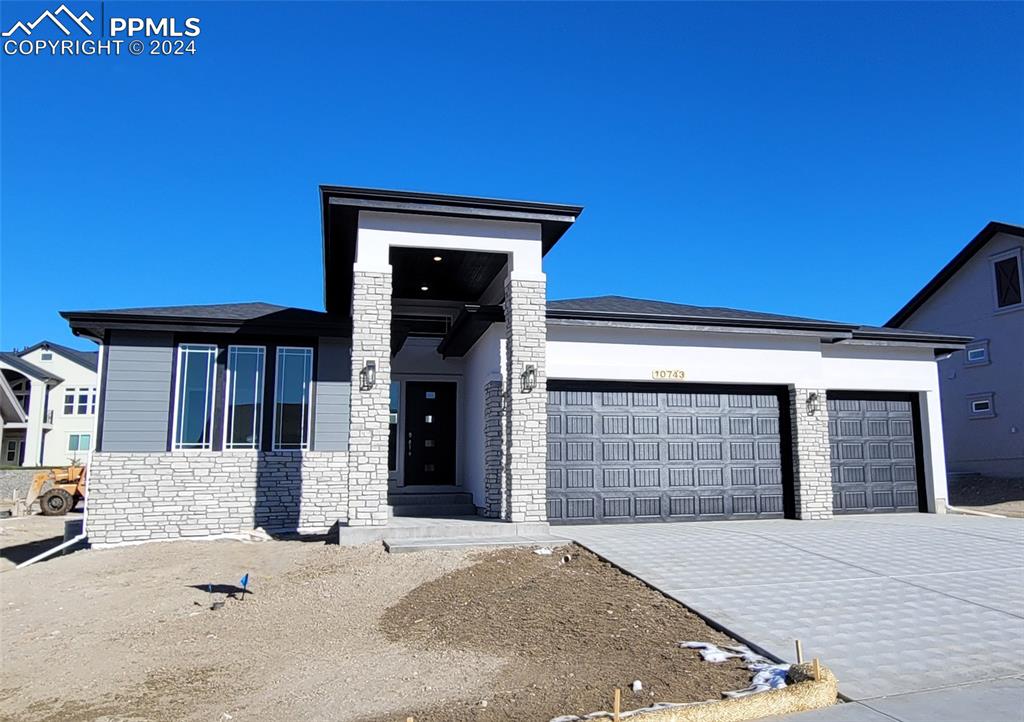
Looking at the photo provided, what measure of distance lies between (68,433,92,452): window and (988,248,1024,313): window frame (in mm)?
41861

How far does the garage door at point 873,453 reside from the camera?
14336 mm

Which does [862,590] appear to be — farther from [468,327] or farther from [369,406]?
[468,327]

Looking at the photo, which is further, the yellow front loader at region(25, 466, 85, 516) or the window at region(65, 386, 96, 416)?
the window at region(65, 386, 96, 416)

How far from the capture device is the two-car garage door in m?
12.7

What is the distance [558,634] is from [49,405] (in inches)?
1597

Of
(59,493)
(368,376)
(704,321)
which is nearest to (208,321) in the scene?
(368,376)

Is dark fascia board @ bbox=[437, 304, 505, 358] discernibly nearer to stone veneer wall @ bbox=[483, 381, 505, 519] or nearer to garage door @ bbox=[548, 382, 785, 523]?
stone veneer wall @ bbox=[483, 381, 505, 519]

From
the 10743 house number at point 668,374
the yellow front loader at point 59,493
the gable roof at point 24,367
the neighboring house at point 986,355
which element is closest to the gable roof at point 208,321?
the 10743 house number at point 668,374

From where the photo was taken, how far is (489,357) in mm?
12914

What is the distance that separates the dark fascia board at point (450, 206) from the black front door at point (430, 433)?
5220 mm

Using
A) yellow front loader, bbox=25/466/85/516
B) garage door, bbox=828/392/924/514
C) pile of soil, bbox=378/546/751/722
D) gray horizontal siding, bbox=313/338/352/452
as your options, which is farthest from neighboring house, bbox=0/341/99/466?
garage door, bbox=828/392/924/514

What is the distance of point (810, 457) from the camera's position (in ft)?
44.7

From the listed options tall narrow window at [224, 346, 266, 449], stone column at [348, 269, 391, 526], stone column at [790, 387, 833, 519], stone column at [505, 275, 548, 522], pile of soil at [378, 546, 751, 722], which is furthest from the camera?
stone column at [790, 387, 833, 519]

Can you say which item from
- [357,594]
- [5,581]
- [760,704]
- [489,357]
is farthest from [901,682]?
[5,581]
